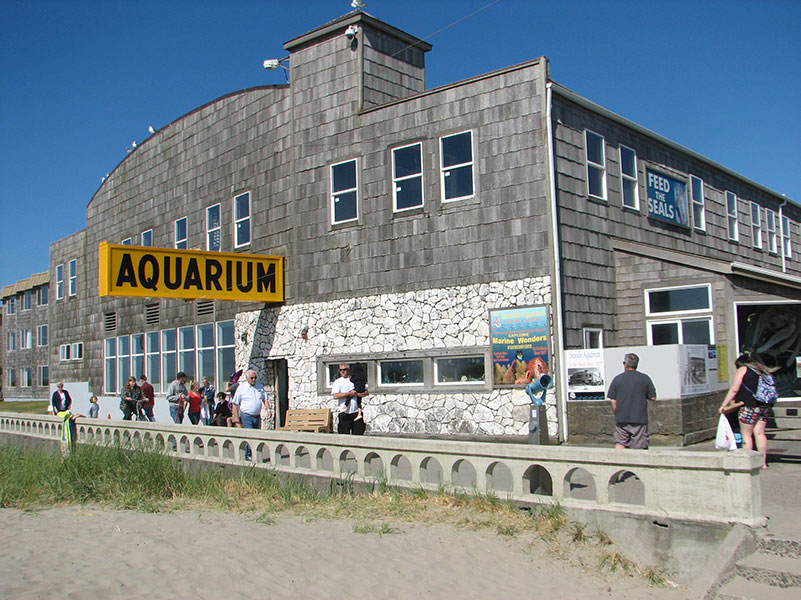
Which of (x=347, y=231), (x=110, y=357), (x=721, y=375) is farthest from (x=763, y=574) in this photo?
(x=110, y=357)

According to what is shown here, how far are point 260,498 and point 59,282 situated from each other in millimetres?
27186

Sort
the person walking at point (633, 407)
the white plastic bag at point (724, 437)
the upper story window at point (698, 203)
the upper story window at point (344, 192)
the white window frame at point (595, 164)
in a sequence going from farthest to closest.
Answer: the upper story window at point (698, 203)
the upper story window at point (344, 192)
the white window frame at point (595, 164)
the person walking at point (633, 407)
the white plastic bag at point (724, 437)

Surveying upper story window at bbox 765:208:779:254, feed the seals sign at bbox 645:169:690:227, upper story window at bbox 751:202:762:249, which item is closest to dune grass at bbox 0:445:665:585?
feed the seals sign at bbox 645:169:690:227

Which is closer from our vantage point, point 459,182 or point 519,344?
point 519,344

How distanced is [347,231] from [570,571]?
1205 cm

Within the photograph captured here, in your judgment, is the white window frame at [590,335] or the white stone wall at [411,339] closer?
the white stone wall at [411,339]

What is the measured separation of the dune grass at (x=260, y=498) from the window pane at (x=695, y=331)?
890 centimetres

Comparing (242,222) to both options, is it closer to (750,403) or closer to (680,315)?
(680,315)

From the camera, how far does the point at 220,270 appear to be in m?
18.0

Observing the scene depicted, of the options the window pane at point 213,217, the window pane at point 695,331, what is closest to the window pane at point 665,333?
the window pane at point 695,331

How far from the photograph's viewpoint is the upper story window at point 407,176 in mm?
16469

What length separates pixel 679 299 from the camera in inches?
606

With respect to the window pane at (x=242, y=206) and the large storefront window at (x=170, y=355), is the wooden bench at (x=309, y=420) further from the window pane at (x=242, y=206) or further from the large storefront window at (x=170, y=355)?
the window pane at (x=242, y=206)

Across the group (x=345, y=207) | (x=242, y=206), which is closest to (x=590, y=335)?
(x=345, y=207)
